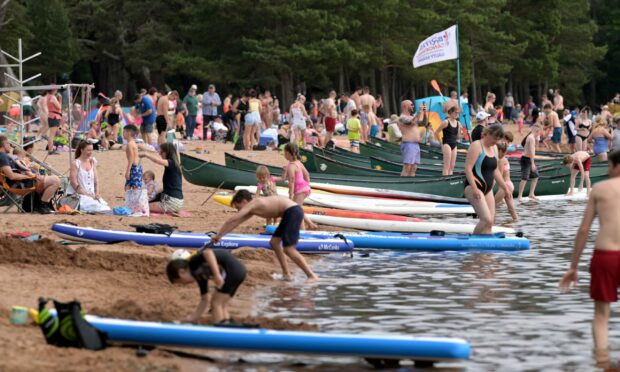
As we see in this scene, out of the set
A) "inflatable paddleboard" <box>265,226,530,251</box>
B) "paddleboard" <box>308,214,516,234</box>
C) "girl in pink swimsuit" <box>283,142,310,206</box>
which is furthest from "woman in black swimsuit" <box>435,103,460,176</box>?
"inflatable paddleboard" <box>265,226,530,251</box>

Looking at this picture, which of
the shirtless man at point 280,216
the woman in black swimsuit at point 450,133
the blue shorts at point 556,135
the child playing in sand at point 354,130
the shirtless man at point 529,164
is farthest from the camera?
the blue shorts at point 556,135

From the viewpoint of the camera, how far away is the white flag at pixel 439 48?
108 ft

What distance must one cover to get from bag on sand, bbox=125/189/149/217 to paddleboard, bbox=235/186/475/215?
3378 mm

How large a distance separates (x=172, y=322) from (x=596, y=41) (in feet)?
258

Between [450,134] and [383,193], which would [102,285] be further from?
[450,134]

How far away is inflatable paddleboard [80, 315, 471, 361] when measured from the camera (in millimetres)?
9414

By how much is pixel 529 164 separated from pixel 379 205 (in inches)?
169

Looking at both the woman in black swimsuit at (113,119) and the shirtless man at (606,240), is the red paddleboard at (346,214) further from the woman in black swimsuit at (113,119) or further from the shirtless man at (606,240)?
the woman in black swimsuit at (113,119)

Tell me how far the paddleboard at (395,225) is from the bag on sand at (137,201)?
2513 mm

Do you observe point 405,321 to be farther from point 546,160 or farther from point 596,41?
point 596,41

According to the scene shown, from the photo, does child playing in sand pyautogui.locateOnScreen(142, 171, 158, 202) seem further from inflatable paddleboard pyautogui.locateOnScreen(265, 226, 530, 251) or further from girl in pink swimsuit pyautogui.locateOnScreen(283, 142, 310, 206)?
inflatable paddleboard pyautogui.locateOnScreen(265, 226, 530, 251)

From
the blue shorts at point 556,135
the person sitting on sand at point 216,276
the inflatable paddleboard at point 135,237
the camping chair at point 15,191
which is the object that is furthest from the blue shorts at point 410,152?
the blue shorts at point 556,135

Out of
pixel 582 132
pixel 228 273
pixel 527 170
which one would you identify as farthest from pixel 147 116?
pixel 228 273

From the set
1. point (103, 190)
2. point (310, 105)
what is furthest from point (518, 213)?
point (310, 105)
